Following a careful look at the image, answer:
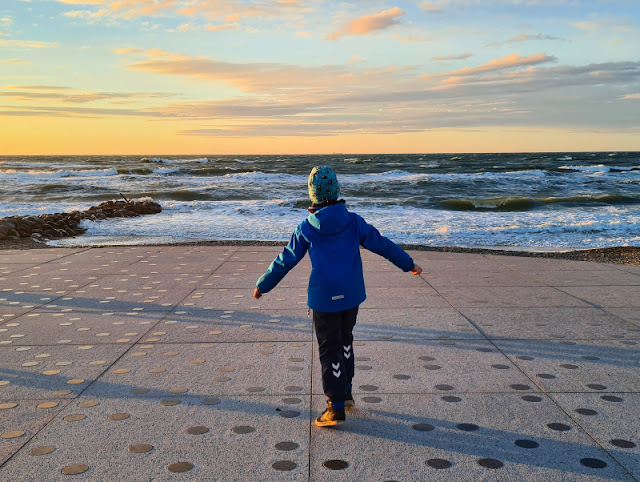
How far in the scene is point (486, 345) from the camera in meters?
Result: 4.98

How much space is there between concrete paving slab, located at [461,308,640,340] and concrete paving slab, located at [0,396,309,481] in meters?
2.41

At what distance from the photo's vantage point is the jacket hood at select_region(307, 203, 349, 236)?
11.7 feet

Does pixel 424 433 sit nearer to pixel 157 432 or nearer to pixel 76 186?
pixel 157 432

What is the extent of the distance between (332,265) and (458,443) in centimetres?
123

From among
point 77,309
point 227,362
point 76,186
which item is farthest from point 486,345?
point 76,186

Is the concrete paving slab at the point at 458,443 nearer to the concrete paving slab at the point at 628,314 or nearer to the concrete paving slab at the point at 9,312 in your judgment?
the concrete paving slab at the point at 628,314

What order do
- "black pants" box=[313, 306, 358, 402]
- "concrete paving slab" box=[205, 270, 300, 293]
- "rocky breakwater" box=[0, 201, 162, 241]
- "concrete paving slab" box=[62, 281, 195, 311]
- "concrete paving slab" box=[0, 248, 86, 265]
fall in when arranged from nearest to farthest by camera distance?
"black pants" box=[313, 306, 358, 402], "concrete paving slab" box=[62, 281, 195, 311], "concrete paving slab" box=[205, 270, 300, 293], "concrete paving slab" box=[0, 248, 86, 265], "rocky breakwater" box=[0, 201, 162, 241]

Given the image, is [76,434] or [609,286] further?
[609,286]

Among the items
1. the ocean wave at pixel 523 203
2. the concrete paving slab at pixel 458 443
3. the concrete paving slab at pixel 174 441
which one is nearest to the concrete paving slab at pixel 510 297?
the concrete paving slab at pixel 458 443

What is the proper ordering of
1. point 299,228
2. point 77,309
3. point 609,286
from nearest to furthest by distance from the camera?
1. point 299,228
2. point 77,309
3. point 609,286

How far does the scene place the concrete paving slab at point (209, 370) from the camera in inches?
158

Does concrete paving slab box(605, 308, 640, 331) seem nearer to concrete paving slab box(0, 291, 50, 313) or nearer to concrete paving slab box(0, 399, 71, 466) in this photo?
concrete paving slab box(0, 399, 71, 466)

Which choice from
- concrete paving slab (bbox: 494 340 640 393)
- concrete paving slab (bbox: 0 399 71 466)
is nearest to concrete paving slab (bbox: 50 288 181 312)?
concrete paving slab (bbox: 0 399 71 466)

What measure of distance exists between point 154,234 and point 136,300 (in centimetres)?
832
